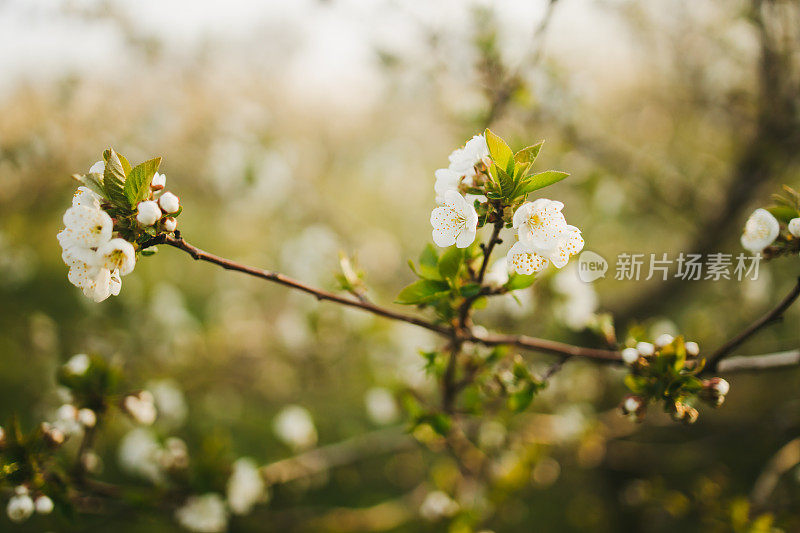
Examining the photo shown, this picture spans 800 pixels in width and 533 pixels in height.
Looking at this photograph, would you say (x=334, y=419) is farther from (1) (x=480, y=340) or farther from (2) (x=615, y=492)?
(1) (x=480, y=340)

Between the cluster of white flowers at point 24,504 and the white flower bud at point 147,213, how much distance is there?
36.4 inches

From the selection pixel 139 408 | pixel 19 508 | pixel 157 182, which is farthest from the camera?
pixel 139 408

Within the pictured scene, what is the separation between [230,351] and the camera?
3.83 meters

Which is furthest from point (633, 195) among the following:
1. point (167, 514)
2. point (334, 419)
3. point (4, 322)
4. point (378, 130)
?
point (4, 322)

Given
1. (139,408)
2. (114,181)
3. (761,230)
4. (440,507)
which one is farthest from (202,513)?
(761,230)

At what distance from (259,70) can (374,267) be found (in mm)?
3538

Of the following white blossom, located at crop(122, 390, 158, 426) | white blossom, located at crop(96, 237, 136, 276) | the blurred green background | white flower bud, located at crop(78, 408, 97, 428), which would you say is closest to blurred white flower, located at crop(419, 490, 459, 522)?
the blurred green background

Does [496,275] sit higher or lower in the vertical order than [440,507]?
higher

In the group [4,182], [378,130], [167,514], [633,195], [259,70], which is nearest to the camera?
[167,514]

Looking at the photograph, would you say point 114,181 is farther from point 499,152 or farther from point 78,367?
point 78,367

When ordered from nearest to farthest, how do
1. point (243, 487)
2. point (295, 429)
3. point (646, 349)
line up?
point (646, 349)
point (243, 487)
point (295, 429)

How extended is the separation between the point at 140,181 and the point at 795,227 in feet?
4.58

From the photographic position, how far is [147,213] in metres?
0.90

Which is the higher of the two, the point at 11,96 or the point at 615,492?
the point at 11,96
